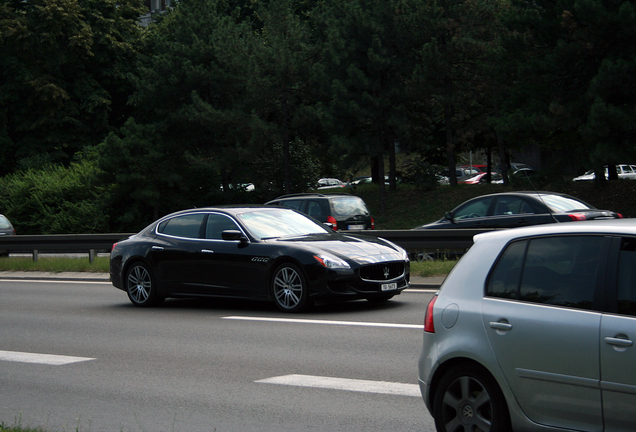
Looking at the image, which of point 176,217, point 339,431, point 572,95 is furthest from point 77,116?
point 339,431

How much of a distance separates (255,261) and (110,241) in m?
10.5

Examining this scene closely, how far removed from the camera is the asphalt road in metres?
5.96

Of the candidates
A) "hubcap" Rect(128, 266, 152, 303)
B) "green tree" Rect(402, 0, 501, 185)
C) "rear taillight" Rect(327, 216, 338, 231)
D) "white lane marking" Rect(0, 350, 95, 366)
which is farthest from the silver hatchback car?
"green tree" Rect(402, 0, 501, 185)

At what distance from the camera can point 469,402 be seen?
15.3ft

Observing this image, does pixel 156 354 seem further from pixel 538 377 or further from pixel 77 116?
pixel 77 116

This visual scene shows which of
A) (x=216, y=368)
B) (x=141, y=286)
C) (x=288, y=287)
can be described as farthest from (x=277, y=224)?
(x=216, y=368)

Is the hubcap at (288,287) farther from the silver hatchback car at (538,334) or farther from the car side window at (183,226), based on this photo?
the silver hatchback car at (538,334)

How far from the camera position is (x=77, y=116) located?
168ft

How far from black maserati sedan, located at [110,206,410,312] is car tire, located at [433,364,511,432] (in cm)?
612

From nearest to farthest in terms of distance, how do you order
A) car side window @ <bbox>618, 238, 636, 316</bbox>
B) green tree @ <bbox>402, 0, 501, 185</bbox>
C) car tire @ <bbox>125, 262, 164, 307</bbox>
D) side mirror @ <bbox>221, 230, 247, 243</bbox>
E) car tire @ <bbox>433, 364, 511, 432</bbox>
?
car side window @ <bbox>618, 238, 636, 316</bbox>
car tire @ <bbox>433, 364, 511, 432</bbox>
side mirror @ <bbox>221, 230, 247, 243</bbox>
car tire @ <bbox>125, 262, 164, 307</bbox>
green tree @ <bbox>402, 0, 501, 185</bbox>

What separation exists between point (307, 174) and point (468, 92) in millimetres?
9843

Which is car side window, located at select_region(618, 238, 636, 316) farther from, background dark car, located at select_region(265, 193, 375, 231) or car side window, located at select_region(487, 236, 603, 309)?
background dark car, located at select_region(265, 193, 375, 231)

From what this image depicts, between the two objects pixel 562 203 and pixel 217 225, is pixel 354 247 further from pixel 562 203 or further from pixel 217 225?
pixel 562 203

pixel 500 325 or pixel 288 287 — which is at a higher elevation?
pixel 500 325
